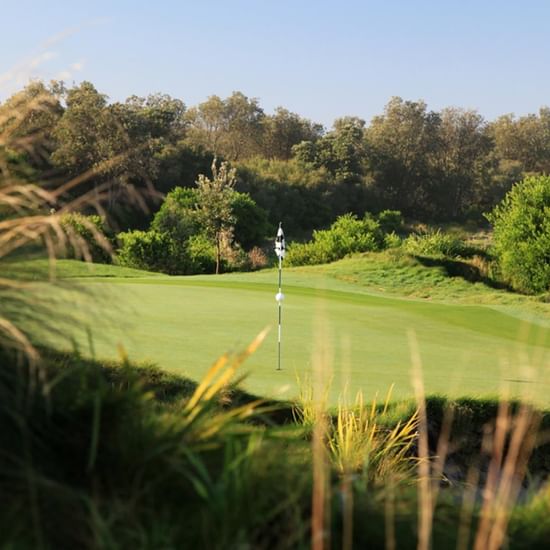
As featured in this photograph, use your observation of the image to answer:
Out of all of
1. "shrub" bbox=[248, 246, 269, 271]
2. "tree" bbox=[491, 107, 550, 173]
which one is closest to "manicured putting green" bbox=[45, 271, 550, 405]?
"shrub" bbox=[248, 246, 269, 271]

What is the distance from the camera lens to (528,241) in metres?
21.8

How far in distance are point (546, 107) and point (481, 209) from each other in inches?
1297

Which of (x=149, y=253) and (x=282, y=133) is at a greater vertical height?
(x=282, y=133)

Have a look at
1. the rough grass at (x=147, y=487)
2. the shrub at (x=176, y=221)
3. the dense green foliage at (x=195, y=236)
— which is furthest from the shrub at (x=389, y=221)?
the rough grass at (x=147, y=487)

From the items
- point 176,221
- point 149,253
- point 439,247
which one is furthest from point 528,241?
point 176,221

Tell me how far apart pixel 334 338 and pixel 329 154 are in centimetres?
4879

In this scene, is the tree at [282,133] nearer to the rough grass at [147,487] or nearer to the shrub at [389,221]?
the shrub at [389,221]

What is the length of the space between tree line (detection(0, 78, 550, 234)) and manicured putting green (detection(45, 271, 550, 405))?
972 inches

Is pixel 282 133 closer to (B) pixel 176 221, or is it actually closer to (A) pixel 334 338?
(B) pixel 176 221

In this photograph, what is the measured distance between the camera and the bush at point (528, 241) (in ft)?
70.9

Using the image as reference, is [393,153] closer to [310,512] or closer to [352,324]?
[352,324]

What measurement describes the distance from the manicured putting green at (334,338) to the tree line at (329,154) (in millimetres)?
24678

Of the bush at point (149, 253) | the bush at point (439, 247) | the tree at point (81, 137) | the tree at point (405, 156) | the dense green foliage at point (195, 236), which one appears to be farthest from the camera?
the tree at point (405, 156)

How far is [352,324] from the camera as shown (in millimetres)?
10922
